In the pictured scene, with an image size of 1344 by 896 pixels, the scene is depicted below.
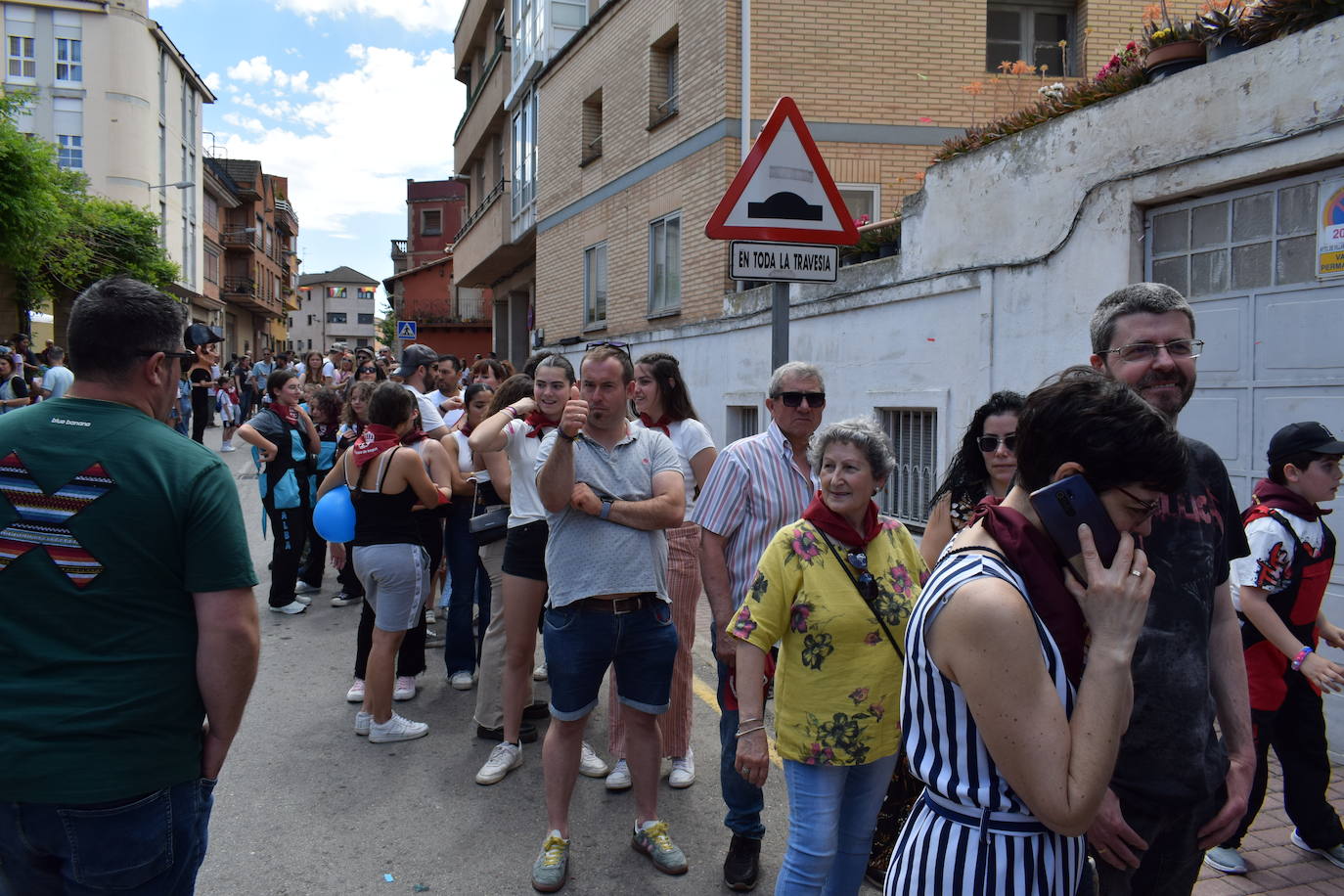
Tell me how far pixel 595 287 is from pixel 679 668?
12.6 metres

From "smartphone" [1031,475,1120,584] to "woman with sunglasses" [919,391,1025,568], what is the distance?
5.67 ft

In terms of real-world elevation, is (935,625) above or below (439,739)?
above

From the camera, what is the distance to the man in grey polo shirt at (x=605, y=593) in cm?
379

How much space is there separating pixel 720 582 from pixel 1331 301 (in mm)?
3496

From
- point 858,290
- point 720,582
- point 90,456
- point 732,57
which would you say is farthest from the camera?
point 732,57

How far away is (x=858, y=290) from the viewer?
8383mm

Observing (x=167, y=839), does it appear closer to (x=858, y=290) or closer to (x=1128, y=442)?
(x=1128, y=442)

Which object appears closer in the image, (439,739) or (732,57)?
(439,739)

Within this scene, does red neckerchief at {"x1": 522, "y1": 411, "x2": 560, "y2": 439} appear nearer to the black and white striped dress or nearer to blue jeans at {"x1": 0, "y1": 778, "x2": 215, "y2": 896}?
blue jeans at {"x1": 0, "y1": 778, "x2": 215, "y2": 896}

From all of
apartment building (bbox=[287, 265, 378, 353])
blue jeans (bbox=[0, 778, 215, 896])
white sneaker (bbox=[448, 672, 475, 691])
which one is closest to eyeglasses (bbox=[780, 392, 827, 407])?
blue jeans (bbox=[0, 778, 215, 896])

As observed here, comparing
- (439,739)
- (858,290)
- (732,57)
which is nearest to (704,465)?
(439,739)

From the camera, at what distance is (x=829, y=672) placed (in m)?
3.03

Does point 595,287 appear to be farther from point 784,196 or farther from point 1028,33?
point 784,196

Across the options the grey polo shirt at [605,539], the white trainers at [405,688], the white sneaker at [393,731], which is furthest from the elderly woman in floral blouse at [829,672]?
the white trainers at [405,688]
